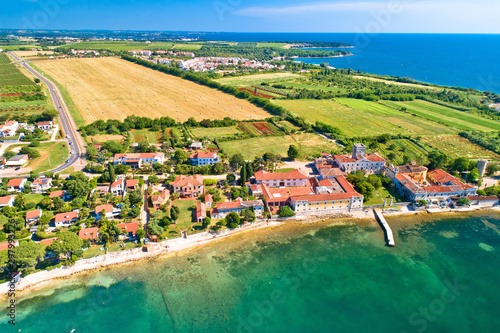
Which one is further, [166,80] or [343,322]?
[166,80]

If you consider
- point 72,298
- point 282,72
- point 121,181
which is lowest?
point 72,298

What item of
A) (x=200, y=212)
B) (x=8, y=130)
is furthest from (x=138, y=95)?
(x=200, y=212)

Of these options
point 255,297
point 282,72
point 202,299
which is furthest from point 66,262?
point 282,72

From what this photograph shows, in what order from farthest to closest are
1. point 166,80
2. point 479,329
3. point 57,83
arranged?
point 166,80, point 57,83, point 479,329

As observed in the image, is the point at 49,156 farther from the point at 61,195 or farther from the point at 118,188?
the point at 118,188

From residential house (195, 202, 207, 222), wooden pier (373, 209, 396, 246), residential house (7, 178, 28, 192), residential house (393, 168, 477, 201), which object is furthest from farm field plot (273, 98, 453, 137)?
residential house (7, 178, 28, 192)

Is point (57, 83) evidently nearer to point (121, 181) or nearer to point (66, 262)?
point (121, 181)
